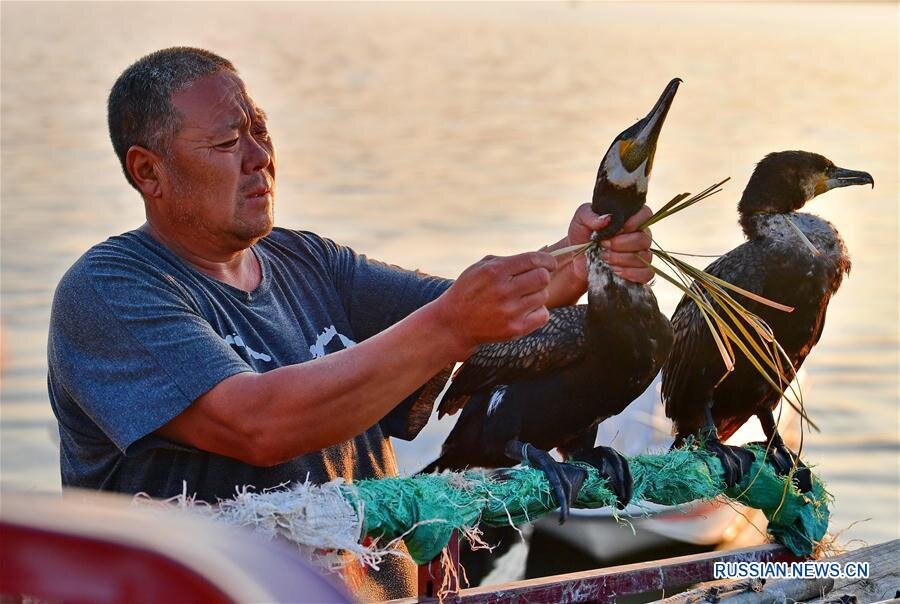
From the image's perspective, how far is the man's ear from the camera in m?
2.64

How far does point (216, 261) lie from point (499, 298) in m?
0.76

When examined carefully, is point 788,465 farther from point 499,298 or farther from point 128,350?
point 128,350

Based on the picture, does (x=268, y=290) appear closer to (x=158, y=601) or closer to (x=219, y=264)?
(x=219, y=264)

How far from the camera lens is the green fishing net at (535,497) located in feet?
7.25

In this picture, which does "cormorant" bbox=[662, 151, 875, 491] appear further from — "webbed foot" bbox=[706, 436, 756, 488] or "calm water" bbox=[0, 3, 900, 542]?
"calm water" bbox=[0, 3, 900, 542]

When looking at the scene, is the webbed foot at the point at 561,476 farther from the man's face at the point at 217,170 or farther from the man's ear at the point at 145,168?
the man's ear at the point at 145,168

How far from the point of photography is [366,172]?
45.3ft

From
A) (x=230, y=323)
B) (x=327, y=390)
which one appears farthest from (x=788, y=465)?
(x=230, y=323)

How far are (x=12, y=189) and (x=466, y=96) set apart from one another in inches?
370

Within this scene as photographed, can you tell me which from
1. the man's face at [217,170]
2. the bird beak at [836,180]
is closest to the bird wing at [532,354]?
the man's face at [217,170]

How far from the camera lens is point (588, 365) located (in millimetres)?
2730

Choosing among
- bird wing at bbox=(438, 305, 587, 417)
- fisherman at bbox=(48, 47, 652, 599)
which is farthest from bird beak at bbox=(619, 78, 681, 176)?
bird wing at bbox=(438, 305, 587, 417)

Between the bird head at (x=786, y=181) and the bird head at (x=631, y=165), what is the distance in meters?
0.54

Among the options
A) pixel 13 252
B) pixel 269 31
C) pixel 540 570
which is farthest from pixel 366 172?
pixel 269 31
